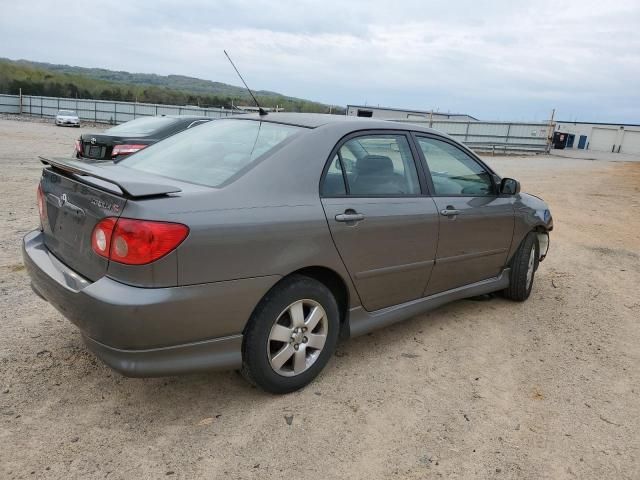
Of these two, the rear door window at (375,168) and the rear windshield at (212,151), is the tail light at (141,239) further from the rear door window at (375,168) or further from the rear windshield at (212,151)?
the rear door window at (375,168)

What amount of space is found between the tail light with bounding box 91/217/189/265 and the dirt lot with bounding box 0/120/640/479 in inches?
36.3

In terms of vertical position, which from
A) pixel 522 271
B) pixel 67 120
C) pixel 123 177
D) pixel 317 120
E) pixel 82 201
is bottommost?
A: pixel 67 120

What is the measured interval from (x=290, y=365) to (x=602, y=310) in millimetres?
3305

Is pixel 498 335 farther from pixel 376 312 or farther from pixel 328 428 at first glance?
pixel 328 428

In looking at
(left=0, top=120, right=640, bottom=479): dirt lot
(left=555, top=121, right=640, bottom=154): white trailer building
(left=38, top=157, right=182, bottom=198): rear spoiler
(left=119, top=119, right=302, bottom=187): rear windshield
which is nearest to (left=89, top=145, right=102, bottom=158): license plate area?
(left=0, top=120, right=640, bottom=479): dirt lot

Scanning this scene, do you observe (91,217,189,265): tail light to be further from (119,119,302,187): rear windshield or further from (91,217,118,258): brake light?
(119,119,302,187): rear windshield

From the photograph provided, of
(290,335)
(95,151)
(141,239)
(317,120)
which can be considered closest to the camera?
(141,239)

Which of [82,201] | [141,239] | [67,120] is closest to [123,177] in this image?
[82,201]

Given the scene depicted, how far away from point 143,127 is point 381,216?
6.29m

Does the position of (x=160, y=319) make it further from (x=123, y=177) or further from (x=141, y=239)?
(x=123, y=177)

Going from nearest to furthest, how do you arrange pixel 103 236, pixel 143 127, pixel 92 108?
pixel 103 236
pixel 143 127
pixel 92 108

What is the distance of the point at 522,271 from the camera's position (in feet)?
15.5

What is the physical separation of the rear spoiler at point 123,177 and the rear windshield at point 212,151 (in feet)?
0.46

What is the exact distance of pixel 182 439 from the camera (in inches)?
103
